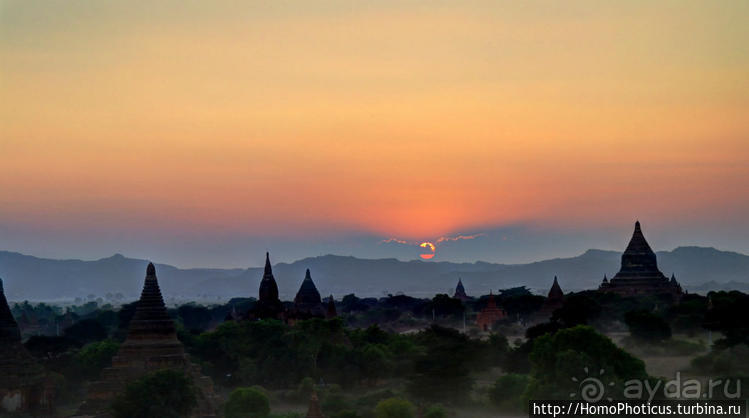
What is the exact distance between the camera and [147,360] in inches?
2299

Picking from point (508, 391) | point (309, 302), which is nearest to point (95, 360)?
Answer: point (508, 391)

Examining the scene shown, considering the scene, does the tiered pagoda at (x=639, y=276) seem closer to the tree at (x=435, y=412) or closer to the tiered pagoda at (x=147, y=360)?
the tree at (x=435, y=412)

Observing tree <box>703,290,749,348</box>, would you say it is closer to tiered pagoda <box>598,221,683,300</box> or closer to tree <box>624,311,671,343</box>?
tree <box>624,311,671,343</box>

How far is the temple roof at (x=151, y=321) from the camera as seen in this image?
5934 centimetres

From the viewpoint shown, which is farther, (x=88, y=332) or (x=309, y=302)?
(x=88, y=332)

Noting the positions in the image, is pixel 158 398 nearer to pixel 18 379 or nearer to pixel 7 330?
pixel 18 379

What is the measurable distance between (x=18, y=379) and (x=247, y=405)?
1235 centimetres

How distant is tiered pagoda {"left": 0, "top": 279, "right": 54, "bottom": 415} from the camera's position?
203 ft

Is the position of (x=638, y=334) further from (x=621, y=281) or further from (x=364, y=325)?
(x=364, y=325)

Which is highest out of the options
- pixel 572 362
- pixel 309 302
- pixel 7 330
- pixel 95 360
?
pixel 309 302

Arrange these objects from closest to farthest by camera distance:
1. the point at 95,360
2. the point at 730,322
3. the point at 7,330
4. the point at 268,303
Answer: the point at 7,330 → the point at 95,360 → the point at 730,322 → the point at 268,303

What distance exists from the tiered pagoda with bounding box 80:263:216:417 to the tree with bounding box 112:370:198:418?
1566mm

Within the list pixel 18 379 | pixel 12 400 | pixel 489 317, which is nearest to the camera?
pixel 12 400

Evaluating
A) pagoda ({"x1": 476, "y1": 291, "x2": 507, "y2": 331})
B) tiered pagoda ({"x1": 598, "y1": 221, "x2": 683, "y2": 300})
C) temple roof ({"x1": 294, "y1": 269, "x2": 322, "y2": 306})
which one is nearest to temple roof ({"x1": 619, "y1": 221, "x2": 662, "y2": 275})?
tiered pagoda ({"x1": 598, "y1": 221, "x2": 683, "y2": 300})
